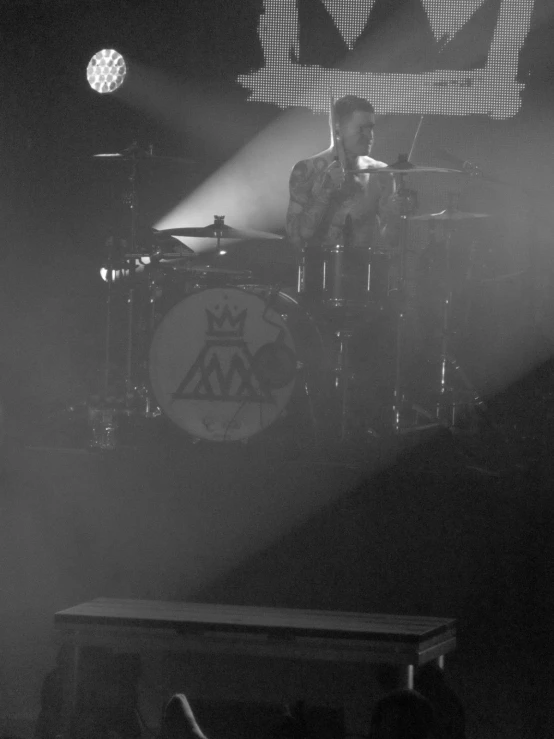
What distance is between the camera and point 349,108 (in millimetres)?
→ 5188

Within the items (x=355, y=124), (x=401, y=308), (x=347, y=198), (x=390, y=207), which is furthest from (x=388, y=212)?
(x=401, y=308)

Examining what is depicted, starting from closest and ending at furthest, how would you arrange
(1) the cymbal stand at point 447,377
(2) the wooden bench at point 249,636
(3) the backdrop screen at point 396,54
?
(2) the wooden bench at point 249,636 < (1) the cymbal stand at point 447,377 < (3) the backdrop screen at point 396,54

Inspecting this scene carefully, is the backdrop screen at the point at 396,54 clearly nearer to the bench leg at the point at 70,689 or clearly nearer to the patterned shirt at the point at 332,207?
Answer: the patterned shirt at the point at 332,207

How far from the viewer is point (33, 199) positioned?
6.18m

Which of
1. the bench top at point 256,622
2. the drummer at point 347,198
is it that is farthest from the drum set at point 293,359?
the bench top at point 256,622

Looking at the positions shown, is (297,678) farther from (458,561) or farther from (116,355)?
(116,355)

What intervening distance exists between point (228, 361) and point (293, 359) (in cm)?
31

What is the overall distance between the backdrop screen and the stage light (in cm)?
76

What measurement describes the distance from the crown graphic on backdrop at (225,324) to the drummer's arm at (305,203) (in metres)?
0.46

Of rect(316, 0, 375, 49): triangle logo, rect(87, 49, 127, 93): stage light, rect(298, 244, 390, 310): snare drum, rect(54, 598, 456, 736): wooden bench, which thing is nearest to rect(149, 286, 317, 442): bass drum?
rect(298, 244, 390, 310): snare drum

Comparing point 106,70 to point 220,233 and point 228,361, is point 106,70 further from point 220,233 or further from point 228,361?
point 228,361

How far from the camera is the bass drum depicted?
4.87 m

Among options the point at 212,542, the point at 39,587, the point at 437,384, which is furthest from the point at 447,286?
the point at 39,587

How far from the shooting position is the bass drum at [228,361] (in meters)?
4.87
